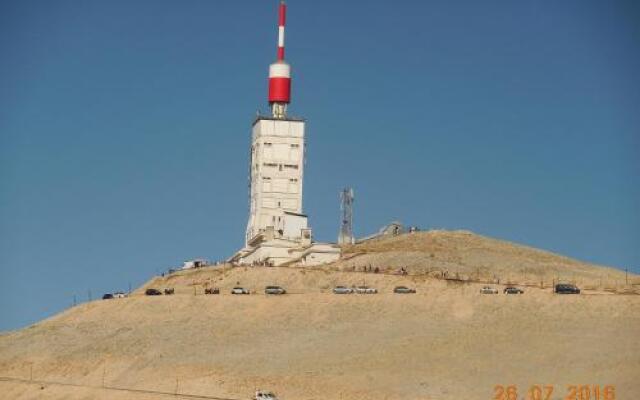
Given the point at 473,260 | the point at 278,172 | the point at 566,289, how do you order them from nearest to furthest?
the point at 566,289 → the point at 473,260 → the point at 278,172

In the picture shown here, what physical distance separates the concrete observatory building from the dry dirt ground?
1187 cm

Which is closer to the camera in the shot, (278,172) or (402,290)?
(402,290)

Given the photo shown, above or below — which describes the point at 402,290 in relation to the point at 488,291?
above

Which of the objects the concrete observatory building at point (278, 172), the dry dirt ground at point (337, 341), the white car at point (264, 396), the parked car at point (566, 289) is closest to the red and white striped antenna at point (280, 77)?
the concrete observatory building at point (278, 172)

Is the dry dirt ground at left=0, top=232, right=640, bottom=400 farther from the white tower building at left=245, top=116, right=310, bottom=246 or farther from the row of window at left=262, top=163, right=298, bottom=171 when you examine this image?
the row of window at left=262, top=163, right=298, bottom=171

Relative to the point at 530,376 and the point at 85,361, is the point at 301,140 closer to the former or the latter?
the point at 85,361

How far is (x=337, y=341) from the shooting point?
133625mm

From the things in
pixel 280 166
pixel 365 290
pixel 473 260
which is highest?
pixel 280 166

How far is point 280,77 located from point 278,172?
9005 mm

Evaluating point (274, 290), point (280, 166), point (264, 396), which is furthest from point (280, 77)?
point (264, 396)

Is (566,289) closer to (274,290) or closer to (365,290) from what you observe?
(365,290)

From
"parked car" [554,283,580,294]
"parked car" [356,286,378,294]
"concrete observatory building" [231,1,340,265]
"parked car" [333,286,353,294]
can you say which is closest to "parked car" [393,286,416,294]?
"parked car" [356,286,378,294]

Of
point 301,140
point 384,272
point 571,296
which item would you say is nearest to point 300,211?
point 301,140

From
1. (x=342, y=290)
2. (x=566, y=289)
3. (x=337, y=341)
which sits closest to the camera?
(x=337, y=341)
